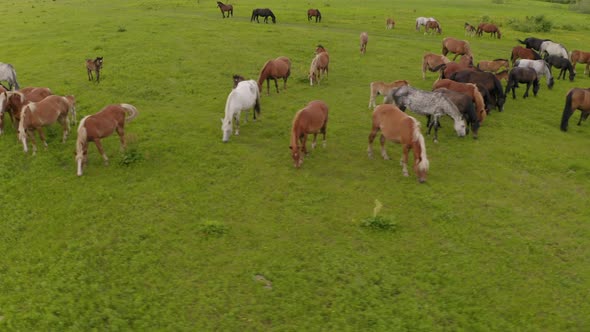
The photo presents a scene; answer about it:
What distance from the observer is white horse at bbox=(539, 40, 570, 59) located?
2583cm

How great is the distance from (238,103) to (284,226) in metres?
5.84

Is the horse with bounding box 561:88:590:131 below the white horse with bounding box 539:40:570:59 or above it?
below

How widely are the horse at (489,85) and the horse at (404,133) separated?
7.16 metres

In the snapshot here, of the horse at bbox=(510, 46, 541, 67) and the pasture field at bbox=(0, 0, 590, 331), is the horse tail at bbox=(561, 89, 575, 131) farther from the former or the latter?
the horse at bbox=(510, 46, 541, 67)

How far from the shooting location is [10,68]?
1705 centimetres

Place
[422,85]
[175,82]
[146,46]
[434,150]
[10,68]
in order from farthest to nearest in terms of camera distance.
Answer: [146,46] → [422,85] → [175,82] → [10,68] → [434,150]

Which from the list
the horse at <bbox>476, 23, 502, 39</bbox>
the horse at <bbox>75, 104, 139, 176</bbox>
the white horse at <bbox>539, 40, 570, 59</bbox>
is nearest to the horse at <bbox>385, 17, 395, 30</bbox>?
the horse at <bbox>476, 23, 502, 39</bbox>

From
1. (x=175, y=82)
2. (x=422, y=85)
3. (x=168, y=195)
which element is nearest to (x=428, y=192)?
(x=168, y=195)

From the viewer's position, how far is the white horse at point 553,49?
25.8 m

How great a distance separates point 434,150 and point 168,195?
8.52 m

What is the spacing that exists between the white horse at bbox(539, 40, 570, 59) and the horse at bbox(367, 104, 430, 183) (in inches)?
810

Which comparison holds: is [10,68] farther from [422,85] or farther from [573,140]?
[573,140]

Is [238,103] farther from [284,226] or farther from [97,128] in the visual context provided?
[284,226]

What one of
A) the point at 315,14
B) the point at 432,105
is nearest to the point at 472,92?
the point at 432,105
